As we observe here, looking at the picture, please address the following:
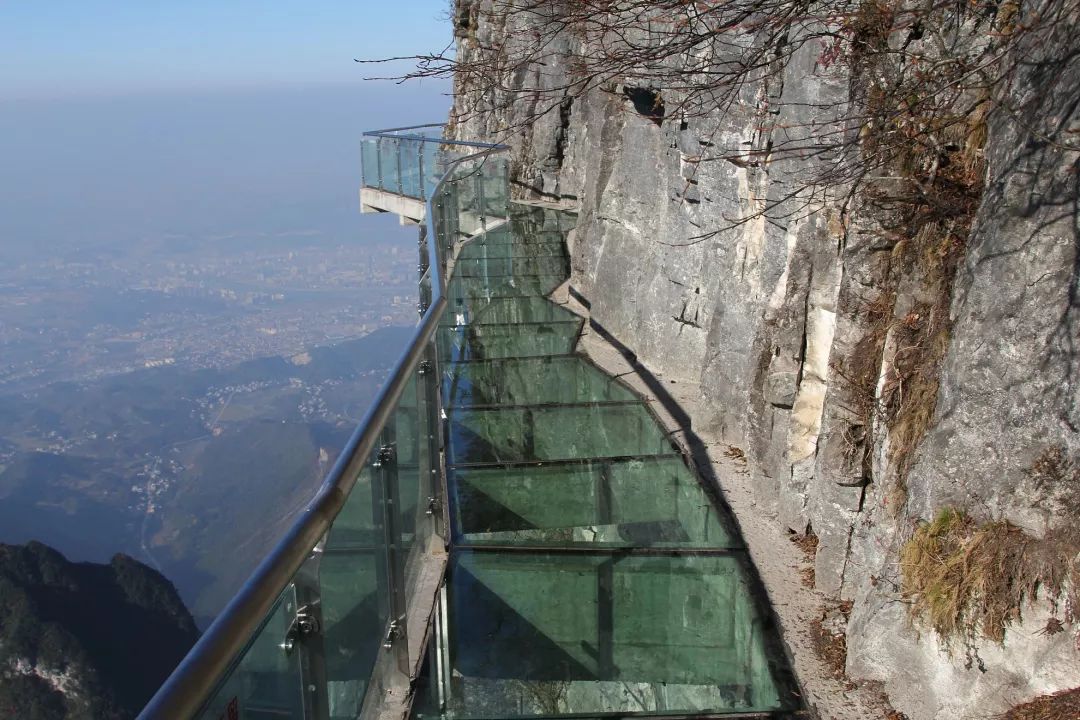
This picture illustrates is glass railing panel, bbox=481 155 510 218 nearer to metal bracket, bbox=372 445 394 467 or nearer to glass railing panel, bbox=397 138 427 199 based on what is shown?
glass railing panel, bbox=397 138 427 199

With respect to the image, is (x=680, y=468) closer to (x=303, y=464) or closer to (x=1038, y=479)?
(x=1038, y=479)

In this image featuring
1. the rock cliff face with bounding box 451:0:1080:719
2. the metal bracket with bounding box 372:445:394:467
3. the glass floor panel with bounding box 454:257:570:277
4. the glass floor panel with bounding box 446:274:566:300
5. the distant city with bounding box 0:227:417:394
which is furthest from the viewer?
the distant city with bounding box 0:227:417:394

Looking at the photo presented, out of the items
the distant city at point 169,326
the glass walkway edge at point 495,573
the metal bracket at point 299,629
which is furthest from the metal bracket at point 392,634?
the distant city at point 169,326

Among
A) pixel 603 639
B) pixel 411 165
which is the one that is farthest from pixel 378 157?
pixel 603 639

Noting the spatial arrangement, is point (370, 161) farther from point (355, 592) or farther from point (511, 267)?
point (355, 592)

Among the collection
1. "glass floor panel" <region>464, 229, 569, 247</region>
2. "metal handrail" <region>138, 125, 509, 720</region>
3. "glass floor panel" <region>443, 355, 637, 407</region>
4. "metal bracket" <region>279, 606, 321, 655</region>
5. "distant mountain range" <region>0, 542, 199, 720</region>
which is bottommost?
"distant mountain range" <region>0, 542, 199, 720</region>

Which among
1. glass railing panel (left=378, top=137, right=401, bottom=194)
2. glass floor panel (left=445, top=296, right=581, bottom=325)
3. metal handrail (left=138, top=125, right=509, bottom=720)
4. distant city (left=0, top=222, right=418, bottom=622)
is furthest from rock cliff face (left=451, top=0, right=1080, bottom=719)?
distant city (left=0, top=222, right=418, bottom=622)
